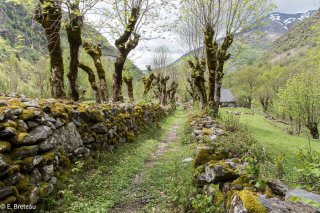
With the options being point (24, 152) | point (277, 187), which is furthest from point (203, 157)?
point (24, 152)

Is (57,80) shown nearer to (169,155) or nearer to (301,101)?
(169,155)

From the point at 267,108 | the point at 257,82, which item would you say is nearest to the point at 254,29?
the point at 267,108

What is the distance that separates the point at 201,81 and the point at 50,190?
19834mm

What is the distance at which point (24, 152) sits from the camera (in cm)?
521

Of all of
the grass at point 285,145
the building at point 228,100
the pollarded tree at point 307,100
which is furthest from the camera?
the building at point 228,100

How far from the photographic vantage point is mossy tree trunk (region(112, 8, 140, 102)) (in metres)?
15.7

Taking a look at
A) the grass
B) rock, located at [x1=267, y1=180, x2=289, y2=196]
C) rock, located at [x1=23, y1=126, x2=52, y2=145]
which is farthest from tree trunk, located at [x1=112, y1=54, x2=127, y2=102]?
rock, located at [x1=267, y1=180, x2=289, y2=196]

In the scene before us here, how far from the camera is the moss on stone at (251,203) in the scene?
354cm

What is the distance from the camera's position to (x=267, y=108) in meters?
65.8

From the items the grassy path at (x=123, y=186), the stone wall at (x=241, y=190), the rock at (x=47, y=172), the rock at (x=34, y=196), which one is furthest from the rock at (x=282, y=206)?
the rock at (x=47, y=172)

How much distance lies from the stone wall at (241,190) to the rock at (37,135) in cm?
405

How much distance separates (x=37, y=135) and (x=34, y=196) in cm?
143

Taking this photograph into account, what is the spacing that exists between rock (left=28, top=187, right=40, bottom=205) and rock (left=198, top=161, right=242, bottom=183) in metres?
3.80

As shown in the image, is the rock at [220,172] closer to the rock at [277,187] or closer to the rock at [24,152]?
the rock at [277,187]
